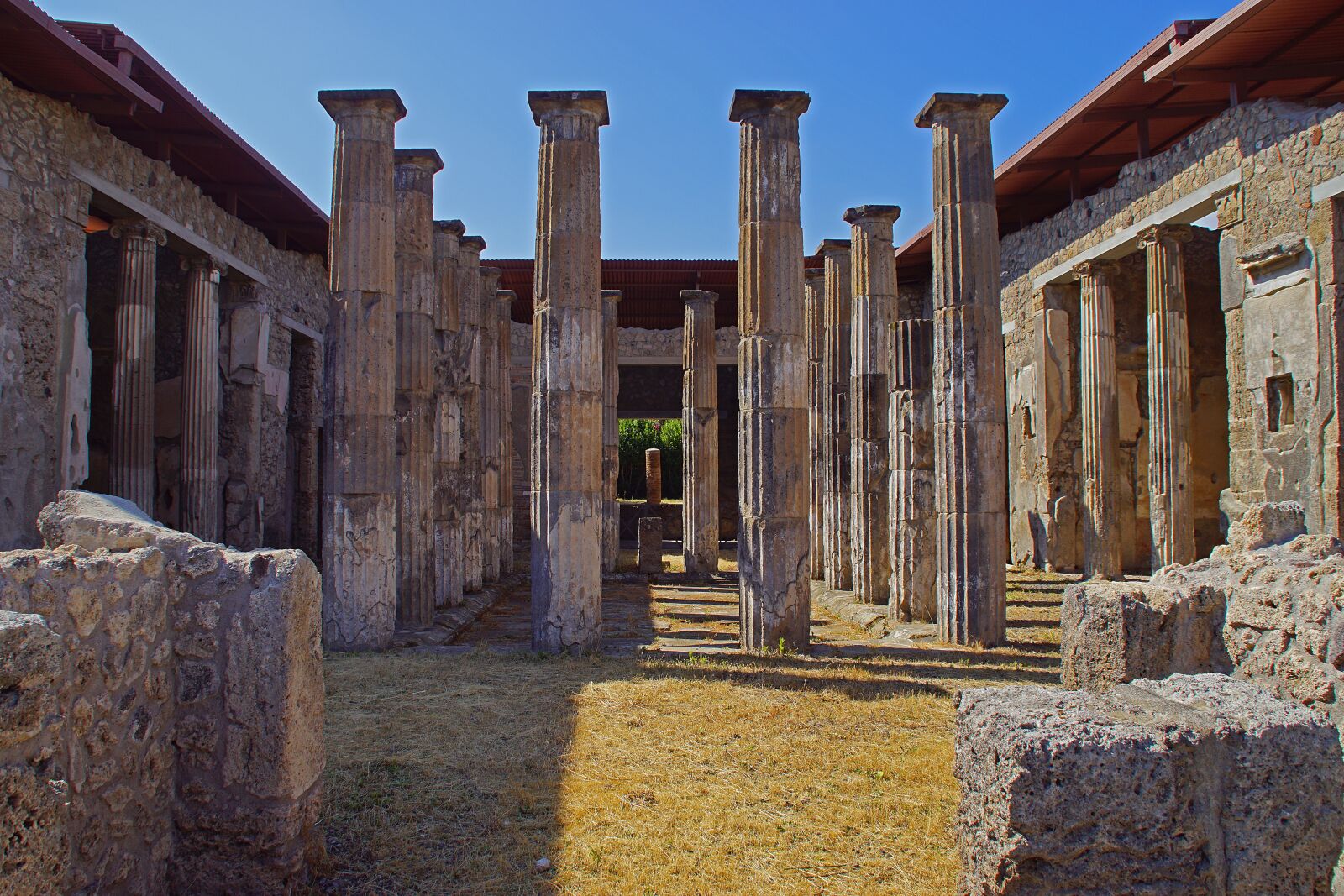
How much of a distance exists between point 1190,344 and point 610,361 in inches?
404

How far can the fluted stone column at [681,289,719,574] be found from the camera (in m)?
17.7

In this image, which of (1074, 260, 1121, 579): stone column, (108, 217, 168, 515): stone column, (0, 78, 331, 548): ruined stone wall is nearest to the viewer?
(0, 78, 331, 548): ruined stone wall

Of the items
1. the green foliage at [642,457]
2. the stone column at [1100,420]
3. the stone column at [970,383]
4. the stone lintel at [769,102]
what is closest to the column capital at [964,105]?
the stone column at [970,383]

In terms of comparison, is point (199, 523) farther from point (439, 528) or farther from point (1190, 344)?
point (1190, 344)

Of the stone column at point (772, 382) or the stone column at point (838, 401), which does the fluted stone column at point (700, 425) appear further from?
the stone column at point (772, 382)

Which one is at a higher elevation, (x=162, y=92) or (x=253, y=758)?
(x=162, y=92)

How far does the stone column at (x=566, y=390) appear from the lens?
9242 mm

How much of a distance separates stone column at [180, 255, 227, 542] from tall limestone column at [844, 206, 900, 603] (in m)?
9.33

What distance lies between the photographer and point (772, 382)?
9.43 meters

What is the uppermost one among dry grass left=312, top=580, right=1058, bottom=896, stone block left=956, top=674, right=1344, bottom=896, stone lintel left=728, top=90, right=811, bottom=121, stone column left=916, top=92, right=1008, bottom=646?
stone lintel left=728, top=90, right=811, bottom=121

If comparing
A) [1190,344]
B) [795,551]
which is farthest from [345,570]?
[1190,344]

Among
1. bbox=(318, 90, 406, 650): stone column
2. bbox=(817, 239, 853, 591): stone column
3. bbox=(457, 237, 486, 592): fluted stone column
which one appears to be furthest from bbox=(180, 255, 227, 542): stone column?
bbox=(817, 239, 853, 591): stone column

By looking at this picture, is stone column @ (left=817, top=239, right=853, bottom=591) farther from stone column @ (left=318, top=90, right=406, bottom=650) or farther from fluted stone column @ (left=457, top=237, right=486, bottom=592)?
stone column @ (left=318, top=90, right=406, bottom=650)

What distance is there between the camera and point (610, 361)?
18.3 m
